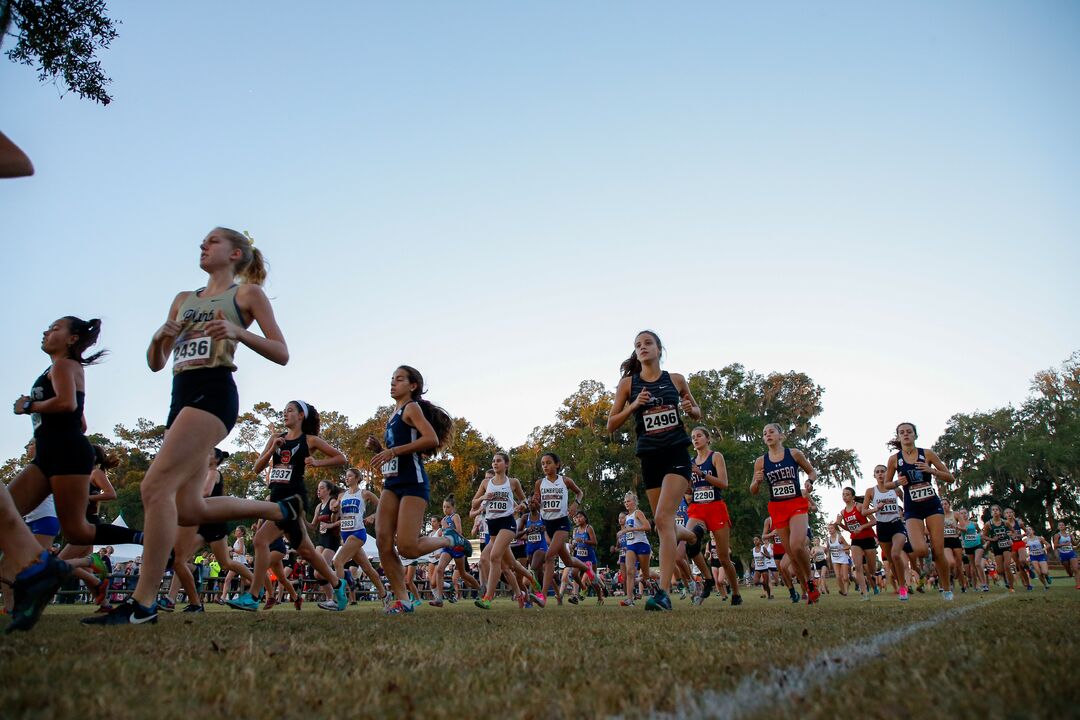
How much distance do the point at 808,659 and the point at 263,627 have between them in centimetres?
358

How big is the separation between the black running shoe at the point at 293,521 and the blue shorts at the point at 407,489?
92 cm

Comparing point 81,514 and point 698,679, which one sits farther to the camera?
point 81,514

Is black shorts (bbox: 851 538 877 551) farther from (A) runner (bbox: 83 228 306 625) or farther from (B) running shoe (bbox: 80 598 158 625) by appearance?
(B) running shoe (bbox: 80 598 158 625)

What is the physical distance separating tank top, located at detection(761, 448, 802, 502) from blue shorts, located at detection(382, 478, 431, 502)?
516 centimetres

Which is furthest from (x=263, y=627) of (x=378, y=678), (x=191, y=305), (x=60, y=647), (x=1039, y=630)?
(x=1039, y=630)

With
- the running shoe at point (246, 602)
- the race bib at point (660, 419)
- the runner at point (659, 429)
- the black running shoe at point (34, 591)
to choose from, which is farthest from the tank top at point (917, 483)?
the black running shoe at point (34, 591)

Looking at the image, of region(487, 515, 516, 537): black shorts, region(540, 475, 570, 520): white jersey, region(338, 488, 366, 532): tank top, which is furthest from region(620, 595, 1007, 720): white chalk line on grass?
region(338, 488, 366, 532): tank top

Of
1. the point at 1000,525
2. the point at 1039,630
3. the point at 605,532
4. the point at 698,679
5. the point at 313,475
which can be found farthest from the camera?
the point at 605,532

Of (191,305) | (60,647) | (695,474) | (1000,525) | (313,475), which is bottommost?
(1000,525)

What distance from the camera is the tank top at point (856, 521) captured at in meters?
15.3

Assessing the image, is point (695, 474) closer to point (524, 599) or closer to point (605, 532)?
point (524, 599)

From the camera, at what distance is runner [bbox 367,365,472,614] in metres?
7.27

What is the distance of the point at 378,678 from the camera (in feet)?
8.30

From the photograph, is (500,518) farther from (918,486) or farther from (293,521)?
(918,486)
